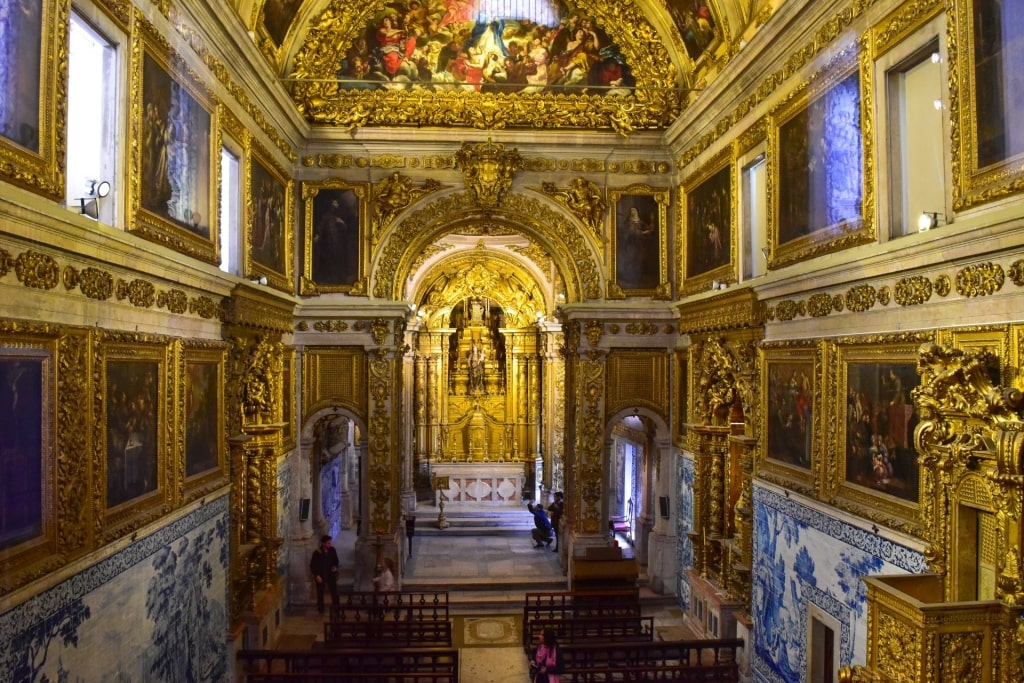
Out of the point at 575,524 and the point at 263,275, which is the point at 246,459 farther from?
the point at 575,524

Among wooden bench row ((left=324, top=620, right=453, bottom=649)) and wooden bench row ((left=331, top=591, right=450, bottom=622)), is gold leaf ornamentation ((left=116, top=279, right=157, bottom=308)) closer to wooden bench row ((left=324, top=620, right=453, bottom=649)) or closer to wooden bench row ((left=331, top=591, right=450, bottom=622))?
wooden bench row ((left=324, top=620, right=453, bottom=649))

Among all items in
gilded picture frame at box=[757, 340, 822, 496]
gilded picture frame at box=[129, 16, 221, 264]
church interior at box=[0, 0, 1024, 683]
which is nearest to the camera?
church interior at box=[0, 0, 1024, 683]

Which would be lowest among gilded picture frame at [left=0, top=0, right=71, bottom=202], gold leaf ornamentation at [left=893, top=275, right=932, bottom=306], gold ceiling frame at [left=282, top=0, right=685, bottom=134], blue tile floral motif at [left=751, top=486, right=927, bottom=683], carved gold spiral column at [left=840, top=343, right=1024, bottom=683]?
blue tile floral motif at [left=751, top=486, right=927, bottom=683]

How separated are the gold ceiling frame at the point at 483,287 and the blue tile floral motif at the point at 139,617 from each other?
711 inches

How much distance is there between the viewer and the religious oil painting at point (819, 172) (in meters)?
9.44

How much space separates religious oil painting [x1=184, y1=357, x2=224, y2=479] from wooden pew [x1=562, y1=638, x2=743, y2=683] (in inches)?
239

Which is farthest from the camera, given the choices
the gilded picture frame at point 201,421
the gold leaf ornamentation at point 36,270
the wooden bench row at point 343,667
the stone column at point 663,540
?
the stone column at point 663,540

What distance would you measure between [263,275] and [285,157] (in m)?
3.14

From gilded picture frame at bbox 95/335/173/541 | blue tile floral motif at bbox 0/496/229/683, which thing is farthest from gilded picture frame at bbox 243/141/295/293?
blue tile floral motif at bbox 0/496/229/683

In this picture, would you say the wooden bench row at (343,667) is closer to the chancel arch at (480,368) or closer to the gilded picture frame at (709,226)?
the gilded picture frame at (709,226)

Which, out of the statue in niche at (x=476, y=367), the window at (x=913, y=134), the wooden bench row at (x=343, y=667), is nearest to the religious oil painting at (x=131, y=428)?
the wooden bench row at (x=343, y=667)

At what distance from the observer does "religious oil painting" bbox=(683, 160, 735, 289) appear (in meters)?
14.0

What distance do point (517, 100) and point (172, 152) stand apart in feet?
28.7

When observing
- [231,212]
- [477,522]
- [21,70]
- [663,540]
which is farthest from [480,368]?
[21,70]
